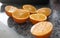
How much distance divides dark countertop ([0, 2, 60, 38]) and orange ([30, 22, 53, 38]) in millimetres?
71

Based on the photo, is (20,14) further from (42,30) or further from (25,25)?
(42,30)

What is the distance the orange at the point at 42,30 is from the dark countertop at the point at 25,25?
0.23 ft

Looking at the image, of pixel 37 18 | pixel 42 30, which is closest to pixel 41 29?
pixel 42 30

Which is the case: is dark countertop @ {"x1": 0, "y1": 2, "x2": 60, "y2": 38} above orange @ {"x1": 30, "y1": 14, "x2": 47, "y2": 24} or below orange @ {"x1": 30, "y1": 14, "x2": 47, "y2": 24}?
below

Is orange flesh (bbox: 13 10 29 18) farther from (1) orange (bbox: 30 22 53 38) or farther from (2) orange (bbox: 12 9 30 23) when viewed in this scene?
(1) orange (bbox: 30 22 53 38)

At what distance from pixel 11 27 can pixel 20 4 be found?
10.4 inches

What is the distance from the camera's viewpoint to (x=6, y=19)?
82cm

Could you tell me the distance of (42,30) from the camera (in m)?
0.62

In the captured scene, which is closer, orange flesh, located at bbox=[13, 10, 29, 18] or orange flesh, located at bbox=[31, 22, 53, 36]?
orange flesh, located at bbox=[31, 22, 53, 36]

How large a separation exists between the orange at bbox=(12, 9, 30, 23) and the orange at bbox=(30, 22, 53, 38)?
0.11m

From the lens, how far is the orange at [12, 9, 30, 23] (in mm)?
727

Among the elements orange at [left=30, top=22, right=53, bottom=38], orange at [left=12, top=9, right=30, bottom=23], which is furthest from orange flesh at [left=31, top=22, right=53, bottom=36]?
orange at [left=12, top=9, right=30, bottom=23]

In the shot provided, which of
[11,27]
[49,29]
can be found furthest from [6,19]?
[49,29]

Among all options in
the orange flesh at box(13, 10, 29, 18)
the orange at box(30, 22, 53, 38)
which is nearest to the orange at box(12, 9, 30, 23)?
the orange flesh at box(13, 10, 29, 18)
